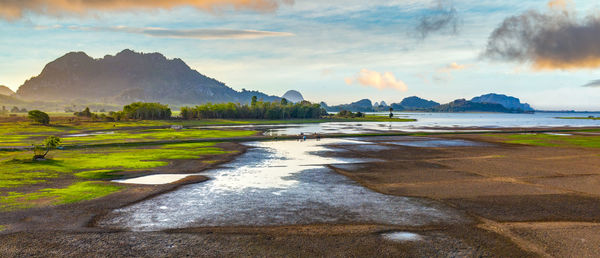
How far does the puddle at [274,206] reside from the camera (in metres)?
15.3

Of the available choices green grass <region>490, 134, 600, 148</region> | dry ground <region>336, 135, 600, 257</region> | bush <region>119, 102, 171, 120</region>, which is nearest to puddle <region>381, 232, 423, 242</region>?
dry ground <region>336, 135, 600, 257</region>

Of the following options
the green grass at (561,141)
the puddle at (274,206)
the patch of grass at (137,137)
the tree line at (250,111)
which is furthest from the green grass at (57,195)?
the tree line at (250,111)

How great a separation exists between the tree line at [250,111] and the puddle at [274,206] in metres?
132

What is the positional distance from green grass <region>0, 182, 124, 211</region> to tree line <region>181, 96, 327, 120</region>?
129 meters

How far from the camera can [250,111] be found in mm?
165500

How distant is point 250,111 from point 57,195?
14686 centimetres

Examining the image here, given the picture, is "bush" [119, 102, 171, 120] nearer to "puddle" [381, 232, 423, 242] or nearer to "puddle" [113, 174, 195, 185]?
"puddle" [113, 174, 195, 185]

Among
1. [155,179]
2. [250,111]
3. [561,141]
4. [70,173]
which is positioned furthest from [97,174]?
[250,111]

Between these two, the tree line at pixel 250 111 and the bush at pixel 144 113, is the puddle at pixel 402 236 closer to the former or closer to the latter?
the tree line at pixel 250 111

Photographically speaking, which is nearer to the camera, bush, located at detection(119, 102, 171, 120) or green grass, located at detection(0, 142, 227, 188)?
green grass, located at detection(0, 142, 227, 188)

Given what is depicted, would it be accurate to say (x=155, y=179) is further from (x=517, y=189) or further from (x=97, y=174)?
(x=517, y=189)

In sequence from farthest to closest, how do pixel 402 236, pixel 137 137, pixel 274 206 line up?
pixel 137 137
pixel 274 206
pixel 402 236

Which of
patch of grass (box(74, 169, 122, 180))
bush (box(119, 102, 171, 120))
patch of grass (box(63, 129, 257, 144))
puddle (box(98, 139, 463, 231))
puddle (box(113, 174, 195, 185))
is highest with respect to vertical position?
bush (box(119, 102, 171, 120))

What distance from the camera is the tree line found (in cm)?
15302
